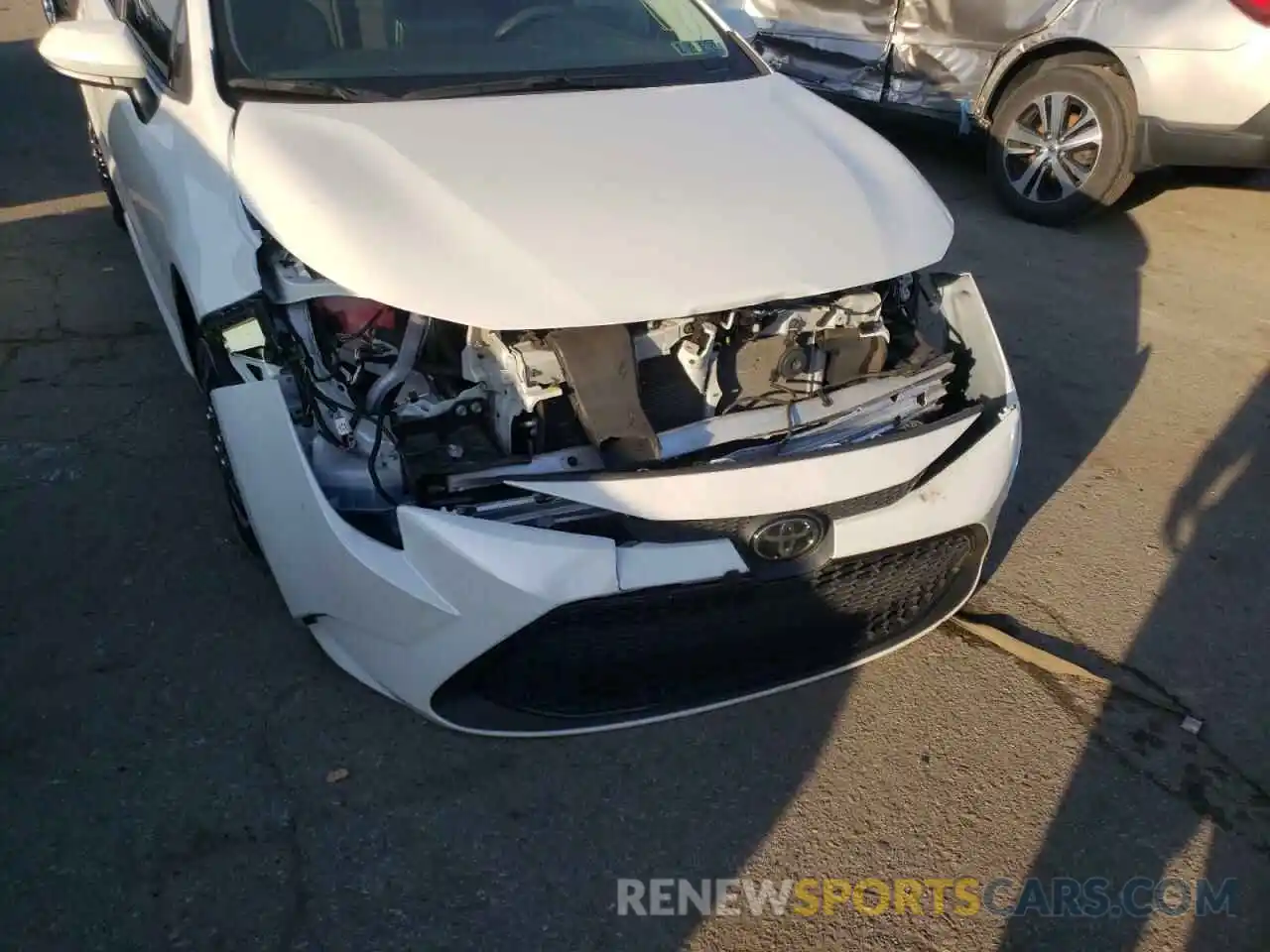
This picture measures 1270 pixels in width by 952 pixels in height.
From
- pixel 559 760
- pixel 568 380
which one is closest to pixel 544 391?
pixel 568 380

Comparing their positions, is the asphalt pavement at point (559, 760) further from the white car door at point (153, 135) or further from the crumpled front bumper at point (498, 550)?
the white car door at point (153, 135)

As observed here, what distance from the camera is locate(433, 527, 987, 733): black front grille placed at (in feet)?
7.71

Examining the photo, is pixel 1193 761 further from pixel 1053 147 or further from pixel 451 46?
pixel 1053 147

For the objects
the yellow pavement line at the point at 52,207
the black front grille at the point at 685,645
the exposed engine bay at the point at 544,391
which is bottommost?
the yellow pavement line at the point at 52,207

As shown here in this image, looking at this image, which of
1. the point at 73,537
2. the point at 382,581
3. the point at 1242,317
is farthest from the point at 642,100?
the point at 1242,317

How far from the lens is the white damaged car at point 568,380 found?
2.30 meters

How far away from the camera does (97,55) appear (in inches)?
123

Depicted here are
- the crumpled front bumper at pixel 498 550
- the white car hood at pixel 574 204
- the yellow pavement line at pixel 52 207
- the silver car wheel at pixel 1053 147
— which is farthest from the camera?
the silver car wheel at pixel 1053 147

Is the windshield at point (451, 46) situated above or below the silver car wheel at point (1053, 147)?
above

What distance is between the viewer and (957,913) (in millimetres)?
2279

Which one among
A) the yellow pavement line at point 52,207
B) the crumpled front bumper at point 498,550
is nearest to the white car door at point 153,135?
the crumpled front bumper at point 498,550

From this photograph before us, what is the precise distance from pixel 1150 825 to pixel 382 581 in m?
1.79

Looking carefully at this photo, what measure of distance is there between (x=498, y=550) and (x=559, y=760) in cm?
64

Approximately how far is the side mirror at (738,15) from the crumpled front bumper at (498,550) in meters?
4.97
